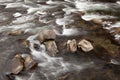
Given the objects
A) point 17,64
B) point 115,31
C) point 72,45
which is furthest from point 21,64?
point 115,31

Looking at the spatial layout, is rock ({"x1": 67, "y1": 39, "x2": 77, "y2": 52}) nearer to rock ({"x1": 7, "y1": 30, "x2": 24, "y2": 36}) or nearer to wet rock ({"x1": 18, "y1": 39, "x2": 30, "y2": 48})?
wet rock ({"x1": 18, "y1": 39, "x2": 30, "y2": 48})

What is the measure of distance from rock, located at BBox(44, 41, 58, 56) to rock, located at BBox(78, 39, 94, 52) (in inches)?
32.2

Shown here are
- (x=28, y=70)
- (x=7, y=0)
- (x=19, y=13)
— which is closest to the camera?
(x=28, y=70)

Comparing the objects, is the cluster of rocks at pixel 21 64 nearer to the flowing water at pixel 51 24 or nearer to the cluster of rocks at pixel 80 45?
the flowing water at pixel 51 24

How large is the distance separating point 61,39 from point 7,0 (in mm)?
6350

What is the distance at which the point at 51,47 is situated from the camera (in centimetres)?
840

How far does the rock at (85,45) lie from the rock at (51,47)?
32.2 inches

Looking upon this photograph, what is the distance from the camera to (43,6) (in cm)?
1291

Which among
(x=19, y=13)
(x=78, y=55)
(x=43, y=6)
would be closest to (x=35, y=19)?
(x=19, y=13)

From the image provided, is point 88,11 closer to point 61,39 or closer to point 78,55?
point 61,39

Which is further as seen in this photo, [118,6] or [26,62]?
[118,6]

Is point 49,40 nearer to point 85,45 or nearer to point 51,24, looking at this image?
point 85,45

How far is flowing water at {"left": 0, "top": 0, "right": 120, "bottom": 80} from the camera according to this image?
7.48m

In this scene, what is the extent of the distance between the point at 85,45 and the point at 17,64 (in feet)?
7.68
